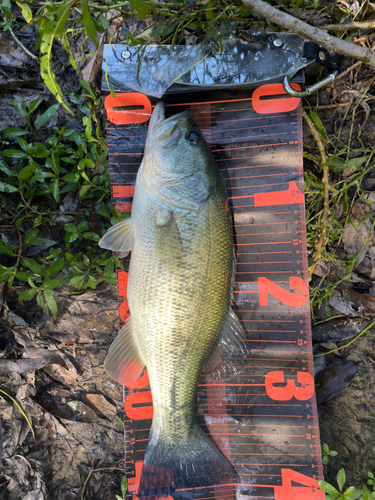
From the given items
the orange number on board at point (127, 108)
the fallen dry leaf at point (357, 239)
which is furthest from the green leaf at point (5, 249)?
the fallen dry leaf at point (357, 239)

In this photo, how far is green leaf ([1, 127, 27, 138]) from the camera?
2201 millimetres

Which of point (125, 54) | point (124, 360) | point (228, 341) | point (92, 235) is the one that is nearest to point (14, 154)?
point (92, 235)

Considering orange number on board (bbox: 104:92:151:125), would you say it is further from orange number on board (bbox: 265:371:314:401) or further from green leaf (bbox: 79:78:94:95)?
orange number on board (bbox: 265:371:314:401)

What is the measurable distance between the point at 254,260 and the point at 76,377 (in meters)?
1.62

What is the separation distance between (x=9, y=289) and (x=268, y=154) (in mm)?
2174

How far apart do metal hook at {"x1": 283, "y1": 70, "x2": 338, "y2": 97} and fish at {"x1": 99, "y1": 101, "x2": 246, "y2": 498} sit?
77 centimetres

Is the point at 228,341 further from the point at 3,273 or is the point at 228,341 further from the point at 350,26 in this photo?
the point at 350,26

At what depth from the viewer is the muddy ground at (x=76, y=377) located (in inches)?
90.5

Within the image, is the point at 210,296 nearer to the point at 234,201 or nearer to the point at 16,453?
the point at 234,201

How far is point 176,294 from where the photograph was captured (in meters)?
1.87

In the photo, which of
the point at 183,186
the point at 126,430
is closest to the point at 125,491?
the point at 126,430

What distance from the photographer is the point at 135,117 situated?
2.26 metres

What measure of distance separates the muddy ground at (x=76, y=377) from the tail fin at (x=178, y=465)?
39 centimetres

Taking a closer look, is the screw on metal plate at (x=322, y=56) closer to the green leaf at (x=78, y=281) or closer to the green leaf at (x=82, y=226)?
the green leaf at (x=82, y=226)
